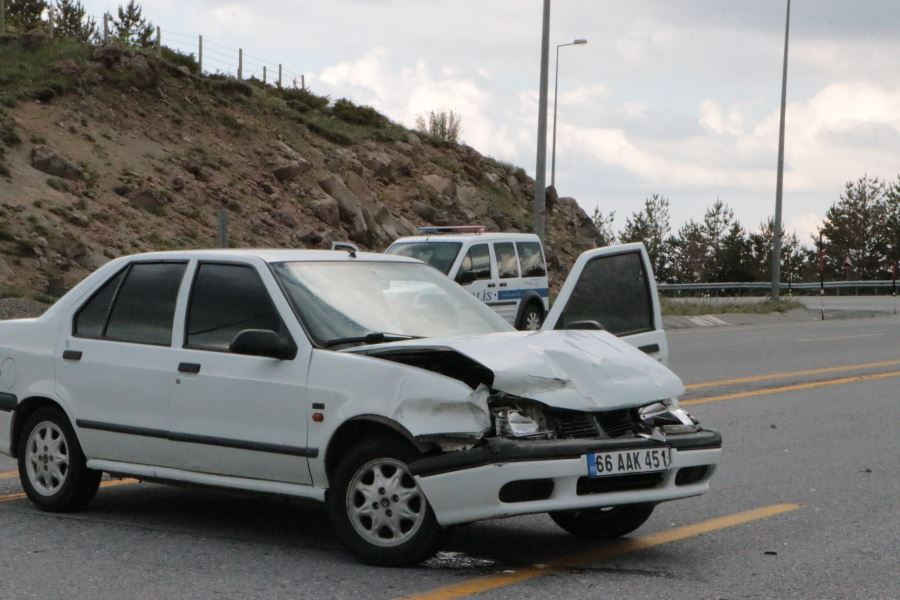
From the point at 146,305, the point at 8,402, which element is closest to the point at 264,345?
the point at 146,305

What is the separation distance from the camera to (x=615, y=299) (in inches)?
316

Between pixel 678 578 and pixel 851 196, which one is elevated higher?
pixel 851 196

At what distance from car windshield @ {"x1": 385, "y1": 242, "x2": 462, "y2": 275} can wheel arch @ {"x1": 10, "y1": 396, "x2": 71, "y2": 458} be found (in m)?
15.1

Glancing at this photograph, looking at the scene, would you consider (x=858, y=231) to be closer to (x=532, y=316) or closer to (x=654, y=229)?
(x=654, y=229)

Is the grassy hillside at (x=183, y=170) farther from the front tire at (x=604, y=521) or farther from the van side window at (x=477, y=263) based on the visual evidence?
the front tire at (x=604, y=521)

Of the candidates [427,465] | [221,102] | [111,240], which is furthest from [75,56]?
[427,465]

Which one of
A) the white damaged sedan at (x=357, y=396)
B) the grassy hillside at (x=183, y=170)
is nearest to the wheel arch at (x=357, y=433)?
the white damaged sedan at (x=357, y=396)

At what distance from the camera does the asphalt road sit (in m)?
5.66

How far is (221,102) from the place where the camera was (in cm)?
4572

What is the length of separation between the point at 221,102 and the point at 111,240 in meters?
13.8

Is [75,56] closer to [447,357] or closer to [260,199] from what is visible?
[260,199]

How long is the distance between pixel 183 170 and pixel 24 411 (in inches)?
1288

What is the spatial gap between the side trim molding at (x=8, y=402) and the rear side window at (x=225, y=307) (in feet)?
4.34

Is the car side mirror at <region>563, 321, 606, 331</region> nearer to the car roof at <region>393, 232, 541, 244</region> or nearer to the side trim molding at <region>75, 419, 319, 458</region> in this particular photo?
the side trim molding at <region>75, 419, 319, 458</region>
